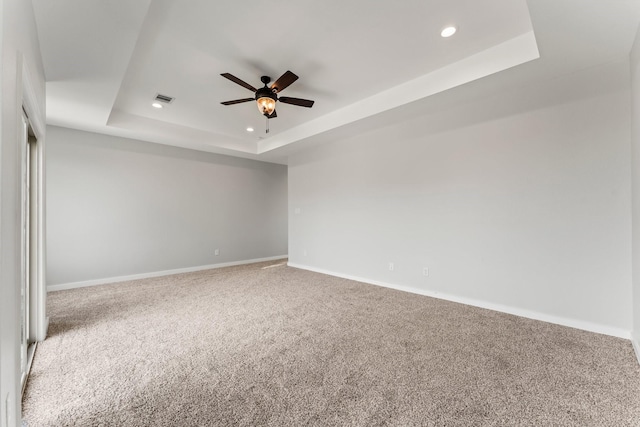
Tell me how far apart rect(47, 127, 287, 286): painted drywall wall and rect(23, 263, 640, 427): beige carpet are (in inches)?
52.7

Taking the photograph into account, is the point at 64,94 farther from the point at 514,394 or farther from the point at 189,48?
the point at 514,394

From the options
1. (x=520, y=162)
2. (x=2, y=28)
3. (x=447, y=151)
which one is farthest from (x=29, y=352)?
(x=520, y=162)

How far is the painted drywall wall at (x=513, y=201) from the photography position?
2.58 metres

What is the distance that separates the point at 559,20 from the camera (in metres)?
1.93

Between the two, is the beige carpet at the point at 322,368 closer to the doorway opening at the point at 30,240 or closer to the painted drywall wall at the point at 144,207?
the doorway opening at the point at 30,240

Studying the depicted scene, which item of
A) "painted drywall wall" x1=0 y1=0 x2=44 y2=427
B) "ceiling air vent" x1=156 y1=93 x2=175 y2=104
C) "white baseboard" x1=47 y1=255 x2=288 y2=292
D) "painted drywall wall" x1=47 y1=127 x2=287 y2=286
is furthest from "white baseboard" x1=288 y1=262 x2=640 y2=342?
"ceiling air vent" x1=156 y1=93 x2=175 y2=104

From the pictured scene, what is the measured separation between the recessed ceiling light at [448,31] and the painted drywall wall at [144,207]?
4.89 m

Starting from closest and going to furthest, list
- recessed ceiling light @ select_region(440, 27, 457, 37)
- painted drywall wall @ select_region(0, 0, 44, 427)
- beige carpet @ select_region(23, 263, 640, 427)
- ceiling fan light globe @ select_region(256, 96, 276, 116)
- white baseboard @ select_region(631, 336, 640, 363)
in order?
painted drywall wall @ select_region(0, 0, 44, 427), beige carpet @ select_region(23, 263, 640, 427), white baseboard @ select_region(631, 336, 640, 363), recessed ceiling light @ select_region(440, 27, 457, 37), ceiling fan light globe @ select_region(256, 96, 276, 116)

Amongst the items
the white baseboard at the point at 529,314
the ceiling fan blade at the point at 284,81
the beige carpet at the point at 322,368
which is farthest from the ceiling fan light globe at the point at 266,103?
A: the white baseboard at the point at 529,314

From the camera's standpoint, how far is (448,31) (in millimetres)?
2377

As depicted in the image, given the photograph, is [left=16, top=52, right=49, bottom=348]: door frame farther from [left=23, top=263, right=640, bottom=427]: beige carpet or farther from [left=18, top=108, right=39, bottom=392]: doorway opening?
[left=23, top=263, right=640, bottom=427]: beige carpet

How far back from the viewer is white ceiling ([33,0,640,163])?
6.54 ft

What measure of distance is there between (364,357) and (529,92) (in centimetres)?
327

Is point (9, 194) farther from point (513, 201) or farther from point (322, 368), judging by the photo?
point (513, 201)
